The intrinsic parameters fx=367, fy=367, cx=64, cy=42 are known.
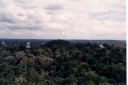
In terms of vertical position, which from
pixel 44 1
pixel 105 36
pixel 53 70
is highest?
pixel 44 1

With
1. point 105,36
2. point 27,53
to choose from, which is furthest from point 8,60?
point 105,36

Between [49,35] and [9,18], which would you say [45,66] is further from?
[9,18]

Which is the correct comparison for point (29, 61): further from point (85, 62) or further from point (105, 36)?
point (105, 36)

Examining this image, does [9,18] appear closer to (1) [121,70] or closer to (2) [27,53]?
(2) [27,53]

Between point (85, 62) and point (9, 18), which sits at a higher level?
point (9, 18)

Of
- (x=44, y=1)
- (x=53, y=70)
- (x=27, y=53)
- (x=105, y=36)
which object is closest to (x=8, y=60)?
(x=27, y=53)

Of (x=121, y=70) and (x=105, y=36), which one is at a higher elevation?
(x=105, y=36)
